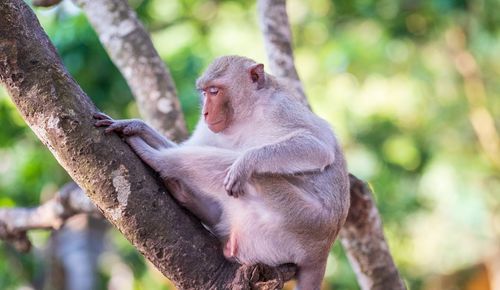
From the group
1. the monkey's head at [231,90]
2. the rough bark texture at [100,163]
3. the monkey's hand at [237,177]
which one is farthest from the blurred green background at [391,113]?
the rough bark texture at [100,163]

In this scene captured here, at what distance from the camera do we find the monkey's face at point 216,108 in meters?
4.29

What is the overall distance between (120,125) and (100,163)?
0.34 metres

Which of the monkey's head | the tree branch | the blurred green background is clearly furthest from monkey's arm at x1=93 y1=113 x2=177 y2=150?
the blurred green background

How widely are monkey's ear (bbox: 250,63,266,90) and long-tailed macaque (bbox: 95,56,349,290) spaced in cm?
33

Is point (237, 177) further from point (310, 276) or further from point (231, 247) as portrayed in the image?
point (310, 276)

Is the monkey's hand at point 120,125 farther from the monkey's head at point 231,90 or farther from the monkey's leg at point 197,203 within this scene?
the monkey's head at point 231,90

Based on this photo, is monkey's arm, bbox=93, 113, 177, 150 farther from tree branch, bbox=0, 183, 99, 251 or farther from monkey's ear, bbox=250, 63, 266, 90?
tree branch, bbox=0, 183, 99, 251

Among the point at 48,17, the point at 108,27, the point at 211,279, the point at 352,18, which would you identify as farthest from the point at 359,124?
the point at 211,279

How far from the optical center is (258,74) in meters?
4.37

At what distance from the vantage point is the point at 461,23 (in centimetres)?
1251

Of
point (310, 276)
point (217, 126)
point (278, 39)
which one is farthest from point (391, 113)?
point (310, 276)

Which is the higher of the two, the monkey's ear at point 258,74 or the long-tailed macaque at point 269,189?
the monkey's ear at point 258,74

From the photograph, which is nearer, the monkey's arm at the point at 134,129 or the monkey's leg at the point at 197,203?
the monkey's arm at the point at 134,129

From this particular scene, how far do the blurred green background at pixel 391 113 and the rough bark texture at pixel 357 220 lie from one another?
270cm
